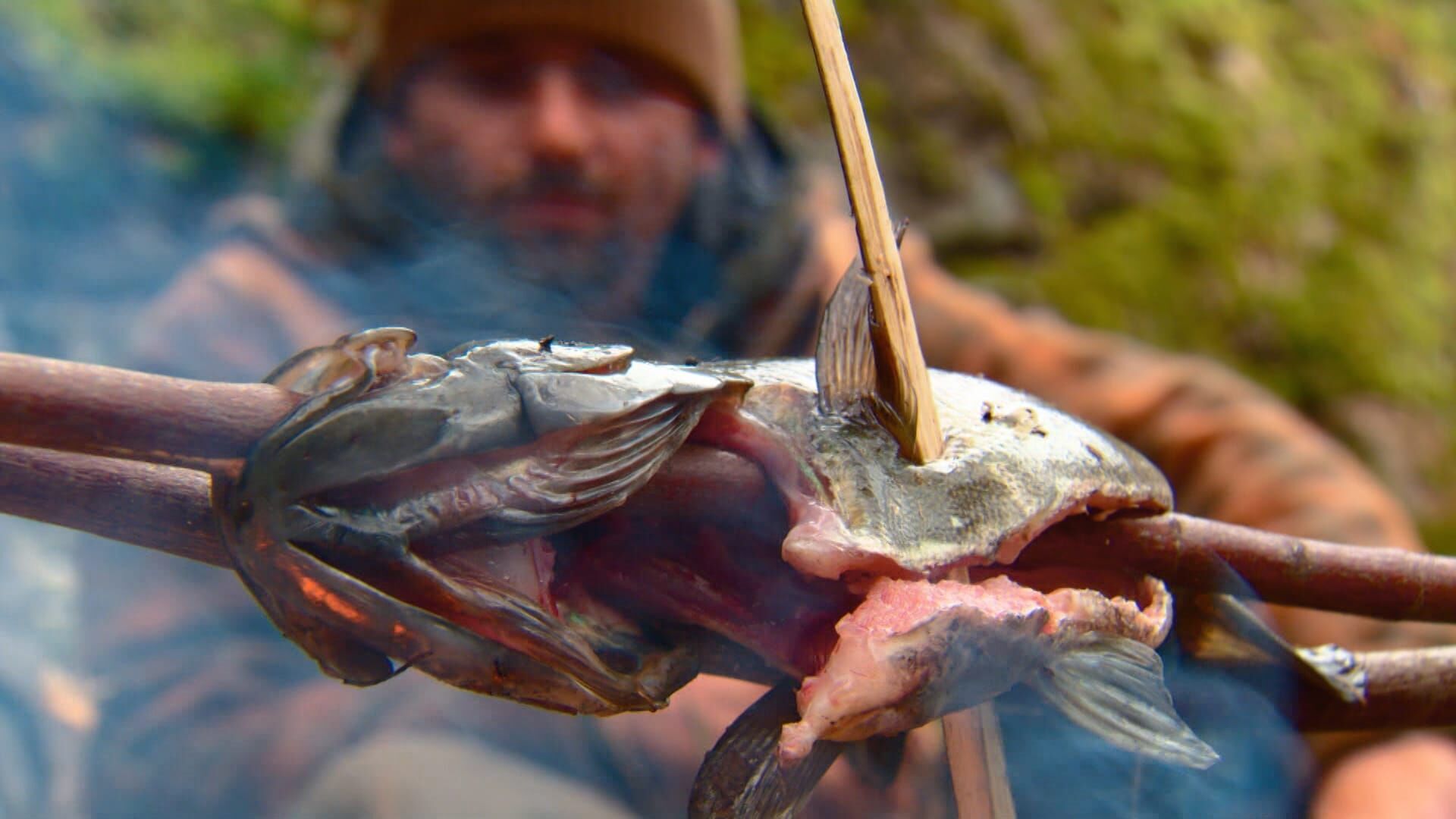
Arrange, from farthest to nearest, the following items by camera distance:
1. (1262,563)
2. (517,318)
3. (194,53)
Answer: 1. (194,53)
2. (517,318)
3. (1262,563)

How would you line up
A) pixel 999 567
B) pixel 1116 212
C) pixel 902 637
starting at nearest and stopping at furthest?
pixel 902 637, pixel 999 567, pixel 1116 212

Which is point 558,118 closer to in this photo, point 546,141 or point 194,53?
point 546,141

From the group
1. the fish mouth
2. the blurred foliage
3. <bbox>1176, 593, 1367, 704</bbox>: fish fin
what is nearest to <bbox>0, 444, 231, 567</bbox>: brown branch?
the fish mouth

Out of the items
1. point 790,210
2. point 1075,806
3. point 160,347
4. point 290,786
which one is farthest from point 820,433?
point 160,347

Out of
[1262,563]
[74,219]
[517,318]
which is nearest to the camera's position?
[1262,563]

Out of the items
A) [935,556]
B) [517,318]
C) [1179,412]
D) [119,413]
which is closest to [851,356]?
[935,556]

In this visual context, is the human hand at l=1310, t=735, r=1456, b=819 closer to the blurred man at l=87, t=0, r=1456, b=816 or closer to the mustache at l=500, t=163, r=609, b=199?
the blurred man at l=87, t=0, r=1456, b=816

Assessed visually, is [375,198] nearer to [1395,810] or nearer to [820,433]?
[820,433]
